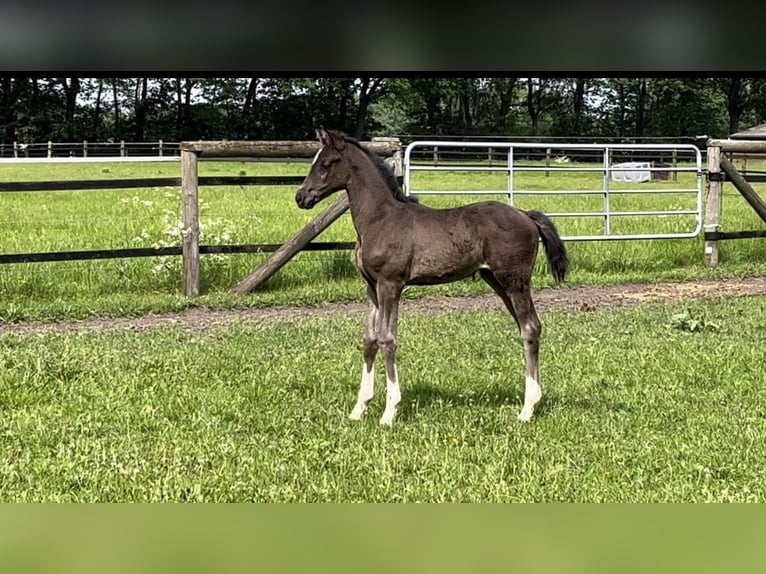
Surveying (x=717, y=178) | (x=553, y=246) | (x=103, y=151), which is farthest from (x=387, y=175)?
(x=103, y=151)

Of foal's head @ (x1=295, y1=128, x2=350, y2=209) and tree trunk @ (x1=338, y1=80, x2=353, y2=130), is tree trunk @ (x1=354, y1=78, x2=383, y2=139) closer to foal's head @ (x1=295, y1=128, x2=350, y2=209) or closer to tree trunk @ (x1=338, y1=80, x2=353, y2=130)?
tree trunk @ (x1=338, y1=80, x2=353, y2=130)

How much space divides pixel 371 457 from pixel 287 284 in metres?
5.55

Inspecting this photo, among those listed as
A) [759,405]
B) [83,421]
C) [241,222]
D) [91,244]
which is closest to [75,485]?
→ [83,421]

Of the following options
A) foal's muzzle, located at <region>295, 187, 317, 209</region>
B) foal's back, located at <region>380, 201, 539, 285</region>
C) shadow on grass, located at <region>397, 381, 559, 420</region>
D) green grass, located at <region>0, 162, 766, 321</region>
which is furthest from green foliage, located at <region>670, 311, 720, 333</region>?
foal's muzzle, located at <region>295, 187, 317, 209</region>

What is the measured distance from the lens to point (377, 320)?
4434 mm

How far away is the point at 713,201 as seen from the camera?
35.3 ft

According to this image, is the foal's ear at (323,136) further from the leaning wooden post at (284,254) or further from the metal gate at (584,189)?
the leaning wooden post at (284,254)

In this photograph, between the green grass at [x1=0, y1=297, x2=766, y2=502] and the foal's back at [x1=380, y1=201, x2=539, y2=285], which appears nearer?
the green grass at [x1=0, y1=297, x2=766, y2=502]

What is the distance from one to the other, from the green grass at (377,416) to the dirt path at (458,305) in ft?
1.80

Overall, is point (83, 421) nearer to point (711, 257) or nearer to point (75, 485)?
point (75, 485)

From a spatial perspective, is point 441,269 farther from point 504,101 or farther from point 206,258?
point 504,101

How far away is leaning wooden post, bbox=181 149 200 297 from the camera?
842 cm

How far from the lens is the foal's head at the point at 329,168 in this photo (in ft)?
13.8

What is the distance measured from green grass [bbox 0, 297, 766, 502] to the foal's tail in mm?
836
